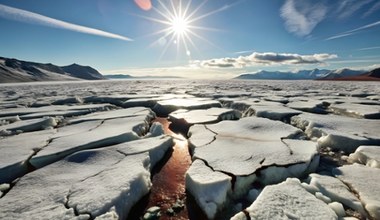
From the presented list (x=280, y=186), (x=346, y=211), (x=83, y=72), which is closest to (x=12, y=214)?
(x=280, y=186)

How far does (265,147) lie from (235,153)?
1.35 feet

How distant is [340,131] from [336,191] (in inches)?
74.3

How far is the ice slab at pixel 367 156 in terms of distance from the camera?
90.6 inches

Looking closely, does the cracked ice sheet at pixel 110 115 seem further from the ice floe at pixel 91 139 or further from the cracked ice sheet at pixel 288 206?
the cracked ice sheet at pixel 288 206

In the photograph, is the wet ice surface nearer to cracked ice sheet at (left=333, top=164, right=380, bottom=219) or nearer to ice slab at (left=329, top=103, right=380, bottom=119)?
cracked ice sheet at (left=333, top=164, right=380, bottom=219)

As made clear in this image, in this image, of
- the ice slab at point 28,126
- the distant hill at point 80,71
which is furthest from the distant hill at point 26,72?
the ice slab at point 28,126

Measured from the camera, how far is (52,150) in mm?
2674

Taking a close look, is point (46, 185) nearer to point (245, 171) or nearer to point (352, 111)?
point (245, 171)

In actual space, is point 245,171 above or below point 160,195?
above

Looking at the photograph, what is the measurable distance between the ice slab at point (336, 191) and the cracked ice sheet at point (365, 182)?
5 cm

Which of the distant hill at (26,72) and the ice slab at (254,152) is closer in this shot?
the ice slab at (254,152)

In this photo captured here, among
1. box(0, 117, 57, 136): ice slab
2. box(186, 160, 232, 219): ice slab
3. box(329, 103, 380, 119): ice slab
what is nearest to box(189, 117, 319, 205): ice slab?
box(186, 160, 232, 219): ice slab

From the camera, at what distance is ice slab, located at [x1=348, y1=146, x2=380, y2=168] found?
7.55ft

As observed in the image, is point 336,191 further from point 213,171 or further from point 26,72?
point 26,72
